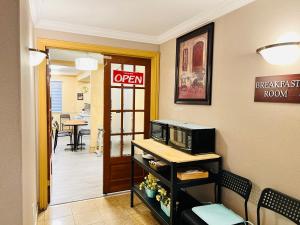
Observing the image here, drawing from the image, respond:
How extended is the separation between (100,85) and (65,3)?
12.0 ft

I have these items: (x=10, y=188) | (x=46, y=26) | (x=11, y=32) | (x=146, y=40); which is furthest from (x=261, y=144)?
(x=46, y=26)

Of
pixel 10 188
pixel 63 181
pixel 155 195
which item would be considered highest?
pixel 10 188

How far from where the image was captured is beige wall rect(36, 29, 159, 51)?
2.84m

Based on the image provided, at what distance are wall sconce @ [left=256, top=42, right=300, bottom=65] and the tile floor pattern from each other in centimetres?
216

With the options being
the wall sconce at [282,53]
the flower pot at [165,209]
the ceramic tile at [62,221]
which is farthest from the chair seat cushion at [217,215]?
the ceramic tile at [62,221]

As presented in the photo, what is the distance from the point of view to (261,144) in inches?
74.1

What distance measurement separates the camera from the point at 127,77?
3418 mm

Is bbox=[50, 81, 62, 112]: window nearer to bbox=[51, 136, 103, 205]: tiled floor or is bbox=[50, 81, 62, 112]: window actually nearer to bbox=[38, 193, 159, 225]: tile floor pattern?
bbox=[51, 136, 103, 205]: tiled floor

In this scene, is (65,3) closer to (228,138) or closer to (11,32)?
(11,32)

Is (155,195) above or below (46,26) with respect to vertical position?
below

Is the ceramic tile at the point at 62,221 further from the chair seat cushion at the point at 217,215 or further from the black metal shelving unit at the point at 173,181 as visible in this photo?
the chair seat cushion at the point at 217,215

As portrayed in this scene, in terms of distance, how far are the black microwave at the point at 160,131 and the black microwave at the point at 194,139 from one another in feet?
0.77

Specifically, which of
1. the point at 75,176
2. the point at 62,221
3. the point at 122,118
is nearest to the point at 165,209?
the point at 62,221

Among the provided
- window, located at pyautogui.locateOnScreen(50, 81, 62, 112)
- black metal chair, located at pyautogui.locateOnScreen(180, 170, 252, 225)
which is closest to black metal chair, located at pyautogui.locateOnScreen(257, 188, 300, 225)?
black metal chair, located at pyautogui.locateOnScreen(180, 170, 252, 225)
